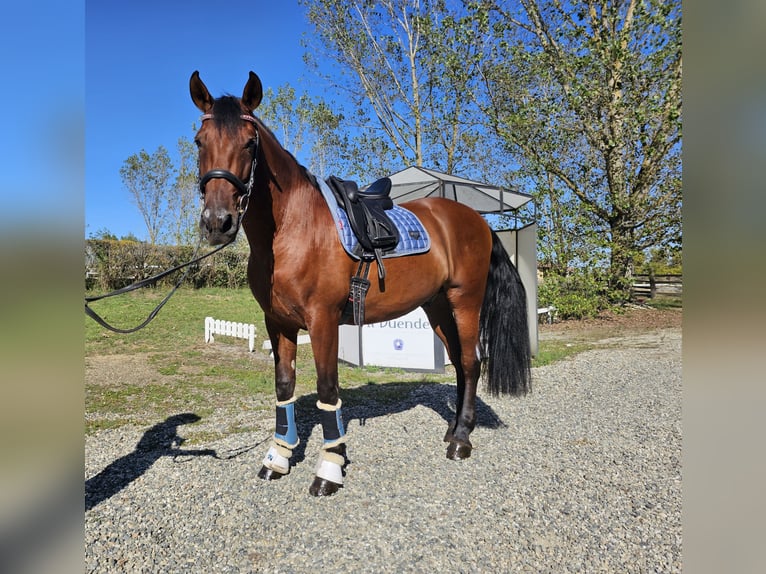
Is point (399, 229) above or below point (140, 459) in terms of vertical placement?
above

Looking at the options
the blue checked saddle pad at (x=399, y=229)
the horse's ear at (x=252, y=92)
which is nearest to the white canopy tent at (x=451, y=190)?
the blue checked saddle pad at (x=399, y=229)

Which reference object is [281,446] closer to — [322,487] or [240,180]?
[322,487]

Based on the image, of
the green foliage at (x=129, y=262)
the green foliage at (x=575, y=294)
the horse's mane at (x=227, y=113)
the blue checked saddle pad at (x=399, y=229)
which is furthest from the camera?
the green foliage at (x=129, y=262)

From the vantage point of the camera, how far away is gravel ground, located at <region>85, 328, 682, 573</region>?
7.77ft

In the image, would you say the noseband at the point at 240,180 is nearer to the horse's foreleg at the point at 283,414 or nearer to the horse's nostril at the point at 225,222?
the horse's nostril at the point at 225,222

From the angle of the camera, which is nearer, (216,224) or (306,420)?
(216,224)

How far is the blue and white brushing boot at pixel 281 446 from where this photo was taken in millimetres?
3285

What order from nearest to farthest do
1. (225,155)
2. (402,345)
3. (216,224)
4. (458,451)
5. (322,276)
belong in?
1. (216,224)
2. (225,155)
3. (322,276)
4. (458,451)
5. (402,345)

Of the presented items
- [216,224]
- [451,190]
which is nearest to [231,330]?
[451,190]

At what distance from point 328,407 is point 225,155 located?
1838 mm

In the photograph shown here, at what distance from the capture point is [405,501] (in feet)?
9.73

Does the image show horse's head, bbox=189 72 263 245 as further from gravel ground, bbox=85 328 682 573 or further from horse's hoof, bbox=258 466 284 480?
horse's hoof, bbox=258 466 284 480
